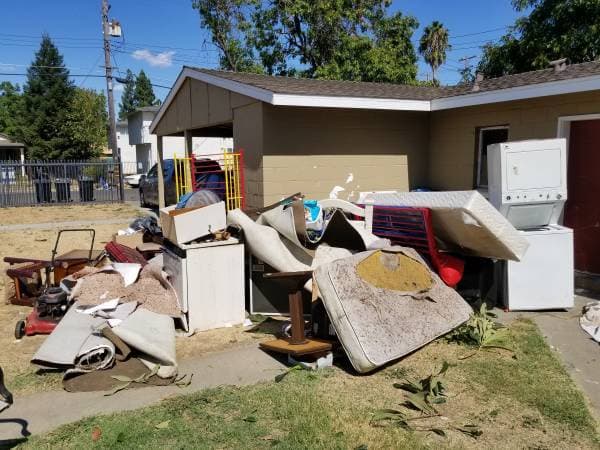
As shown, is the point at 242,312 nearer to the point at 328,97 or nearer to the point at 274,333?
the point at 274,333

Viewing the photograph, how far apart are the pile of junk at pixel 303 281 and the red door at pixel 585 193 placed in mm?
1080

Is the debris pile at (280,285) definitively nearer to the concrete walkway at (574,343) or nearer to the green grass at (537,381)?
the green grass at (537,381)

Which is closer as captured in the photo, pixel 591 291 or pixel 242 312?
pixel 242 312

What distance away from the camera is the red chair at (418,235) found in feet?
18.4

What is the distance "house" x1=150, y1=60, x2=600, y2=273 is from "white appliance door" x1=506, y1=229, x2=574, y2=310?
1229mm

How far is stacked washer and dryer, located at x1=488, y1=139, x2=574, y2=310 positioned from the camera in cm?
583

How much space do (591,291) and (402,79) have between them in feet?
58.7

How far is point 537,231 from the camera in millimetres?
5895

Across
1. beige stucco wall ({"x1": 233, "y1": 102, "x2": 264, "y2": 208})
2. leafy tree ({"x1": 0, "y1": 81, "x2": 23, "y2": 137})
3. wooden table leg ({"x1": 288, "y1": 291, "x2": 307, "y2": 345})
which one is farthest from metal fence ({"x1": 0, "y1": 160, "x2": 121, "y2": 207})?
leafy tree ({"x1": 0, "y1": 81, "x2": 23, "y2": 137})

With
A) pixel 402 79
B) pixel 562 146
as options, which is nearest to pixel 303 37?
pixel 402 79

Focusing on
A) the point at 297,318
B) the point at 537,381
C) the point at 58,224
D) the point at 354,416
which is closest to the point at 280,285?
the point at 297,318

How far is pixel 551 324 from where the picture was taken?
5492mm

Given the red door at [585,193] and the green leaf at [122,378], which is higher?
the red door at [585,193]

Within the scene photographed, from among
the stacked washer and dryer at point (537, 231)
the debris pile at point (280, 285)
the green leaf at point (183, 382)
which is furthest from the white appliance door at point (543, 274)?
the green leaf at point (183, 382)
